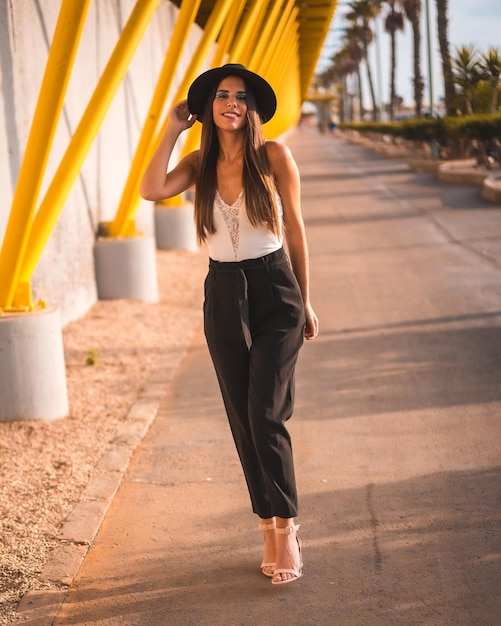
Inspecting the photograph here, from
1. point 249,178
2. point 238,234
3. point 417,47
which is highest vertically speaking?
point 417,47

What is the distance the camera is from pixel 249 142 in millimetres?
3779

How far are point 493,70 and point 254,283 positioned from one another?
987 inches

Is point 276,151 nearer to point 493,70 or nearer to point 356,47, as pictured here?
point 493,70

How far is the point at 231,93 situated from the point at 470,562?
2.02 meters

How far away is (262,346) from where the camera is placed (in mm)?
3766

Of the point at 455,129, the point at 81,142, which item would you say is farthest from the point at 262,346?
the point at 455,129

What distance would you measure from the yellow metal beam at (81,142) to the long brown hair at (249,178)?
2582mm

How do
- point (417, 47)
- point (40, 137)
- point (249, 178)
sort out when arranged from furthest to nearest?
1. point (417, 47)
2. point (40, 137)
3. point (249, 178)

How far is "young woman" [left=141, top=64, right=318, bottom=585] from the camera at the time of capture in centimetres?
376

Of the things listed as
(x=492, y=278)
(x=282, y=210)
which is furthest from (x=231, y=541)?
(x=492, y=278)

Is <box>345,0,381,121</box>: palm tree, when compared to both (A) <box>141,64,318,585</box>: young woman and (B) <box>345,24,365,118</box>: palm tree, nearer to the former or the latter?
(B) <box>345,24,365,118</box>: palm tree

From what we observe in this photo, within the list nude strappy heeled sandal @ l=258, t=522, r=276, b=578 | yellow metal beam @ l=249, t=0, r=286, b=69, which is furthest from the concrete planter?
nude strappy heeled sandal @ l=258, t=522, r=276, b=578

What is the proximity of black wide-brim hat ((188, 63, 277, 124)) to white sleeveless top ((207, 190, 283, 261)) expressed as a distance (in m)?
0.38

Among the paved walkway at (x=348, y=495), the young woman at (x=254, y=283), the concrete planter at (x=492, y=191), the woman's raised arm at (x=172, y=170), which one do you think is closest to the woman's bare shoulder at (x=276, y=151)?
the young woman at (x=254, y=283)
